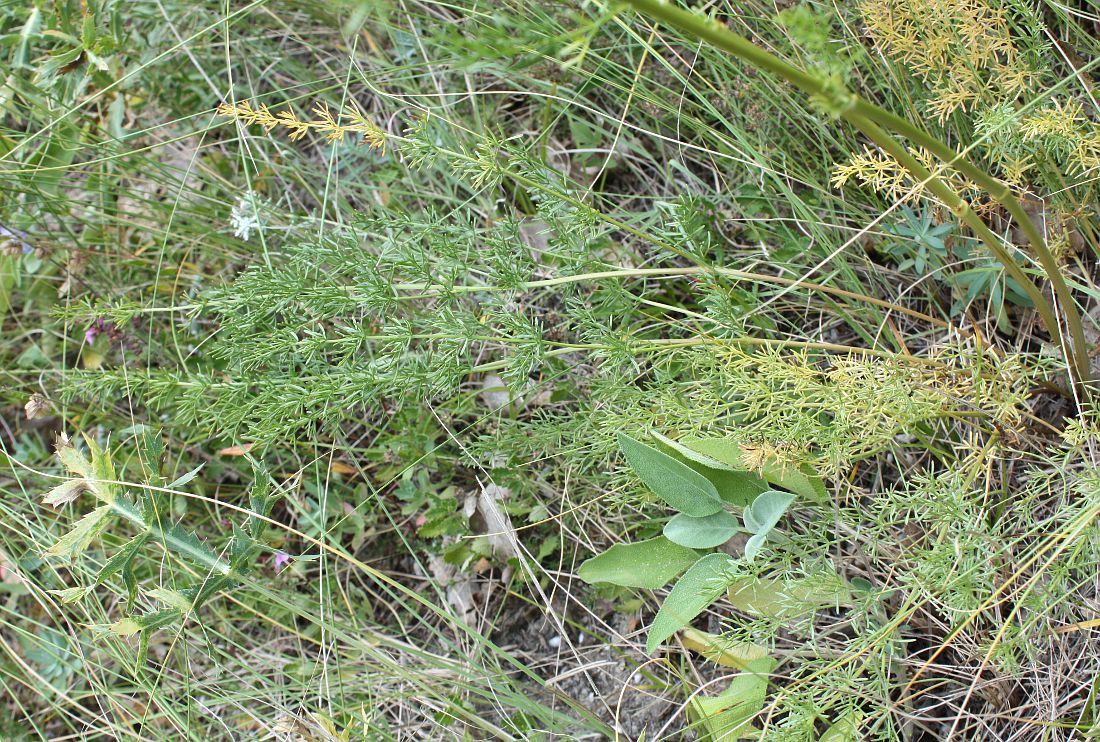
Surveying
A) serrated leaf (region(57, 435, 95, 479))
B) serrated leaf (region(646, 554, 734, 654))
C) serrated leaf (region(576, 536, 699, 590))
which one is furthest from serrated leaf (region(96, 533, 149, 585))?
serrated leaf (region(646, 554, 734, 654))

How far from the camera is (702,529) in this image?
176 centimetres

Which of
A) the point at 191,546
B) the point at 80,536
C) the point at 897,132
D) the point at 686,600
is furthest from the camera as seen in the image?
the point at 191,546

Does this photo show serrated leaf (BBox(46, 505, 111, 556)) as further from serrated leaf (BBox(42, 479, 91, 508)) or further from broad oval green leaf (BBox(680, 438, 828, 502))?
broad oval green leaf (BBox(680, 438, 828, 502))

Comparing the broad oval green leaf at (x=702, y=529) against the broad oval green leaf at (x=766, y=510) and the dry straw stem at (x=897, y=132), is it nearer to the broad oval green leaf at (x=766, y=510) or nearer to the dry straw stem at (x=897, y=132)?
the broad oval green leaf at (x=766, y=510)

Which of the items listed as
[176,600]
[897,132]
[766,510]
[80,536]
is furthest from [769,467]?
[80,536]

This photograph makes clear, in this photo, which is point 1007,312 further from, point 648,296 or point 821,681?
point 821,681

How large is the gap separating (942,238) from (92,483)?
5.92 ft

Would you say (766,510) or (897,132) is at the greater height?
(897,132)

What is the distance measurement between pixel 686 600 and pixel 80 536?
112cm

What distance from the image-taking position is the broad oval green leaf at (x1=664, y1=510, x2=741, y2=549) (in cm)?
174

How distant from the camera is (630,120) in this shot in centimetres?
245

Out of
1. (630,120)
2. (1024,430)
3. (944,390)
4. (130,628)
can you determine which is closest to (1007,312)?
(1024,430)

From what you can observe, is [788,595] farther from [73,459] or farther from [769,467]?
[73,459]

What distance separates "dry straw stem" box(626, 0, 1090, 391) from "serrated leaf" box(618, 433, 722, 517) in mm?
650
